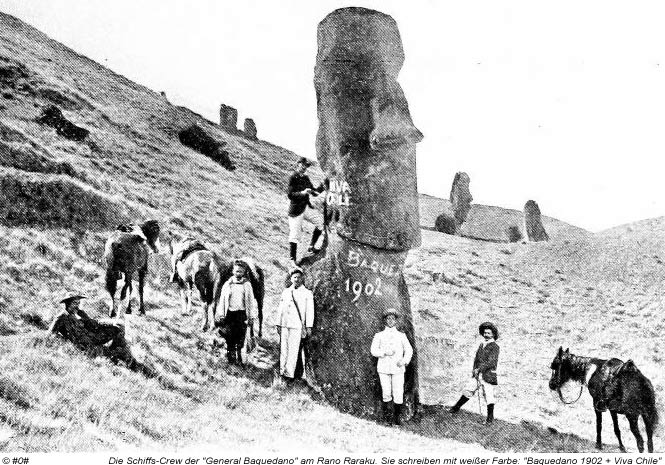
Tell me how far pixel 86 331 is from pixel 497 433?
6.02 metres

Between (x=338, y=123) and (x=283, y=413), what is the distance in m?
4.39

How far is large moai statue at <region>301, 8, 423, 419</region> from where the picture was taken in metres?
10.1

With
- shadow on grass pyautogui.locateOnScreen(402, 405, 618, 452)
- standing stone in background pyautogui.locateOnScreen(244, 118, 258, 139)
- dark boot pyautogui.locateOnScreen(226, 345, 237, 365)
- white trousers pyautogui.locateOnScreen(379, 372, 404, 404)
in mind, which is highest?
standing stone in background pyautogui.locateOnScreen(244, 118, 258, 139)

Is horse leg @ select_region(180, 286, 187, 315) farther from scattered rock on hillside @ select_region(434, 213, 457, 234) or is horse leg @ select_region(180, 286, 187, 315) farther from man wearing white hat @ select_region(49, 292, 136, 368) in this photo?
scattered rock on hillside @ select_region(434, 213, 457, 234)

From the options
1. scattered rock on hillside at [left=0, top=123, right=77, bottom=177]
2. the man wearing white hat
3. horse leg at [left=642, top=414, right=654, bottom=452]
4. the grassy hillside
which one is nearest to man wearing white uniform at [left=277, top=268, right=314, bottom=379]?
the grassy hillside

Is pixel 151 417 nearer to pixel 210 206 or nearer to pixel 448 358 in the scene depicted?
pixel 448 358

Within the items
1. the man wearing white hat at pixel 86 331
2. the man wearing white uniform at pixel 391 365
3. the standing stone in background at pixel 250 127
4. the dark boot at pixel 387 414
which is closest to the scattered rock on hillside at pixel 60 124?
the man wearing white hat at pixel 86 331

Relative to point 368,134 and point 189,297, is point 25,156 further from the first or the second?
point 368,134

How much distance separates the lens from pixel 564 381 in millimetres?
10578

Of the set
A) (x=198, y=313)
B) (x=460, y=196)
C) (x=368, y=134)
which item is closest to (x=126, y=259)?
(x=198, y=313)

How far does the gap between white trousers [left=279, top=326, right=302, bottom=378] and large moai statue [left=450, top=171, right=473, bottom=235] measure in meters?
35.6

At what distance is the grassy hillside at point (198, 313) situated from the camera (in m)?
8.09

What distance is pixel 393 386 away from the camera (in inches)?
383

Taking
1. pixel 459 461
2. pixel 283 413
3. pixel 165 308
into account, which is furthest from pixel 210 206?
pixel 459 461
